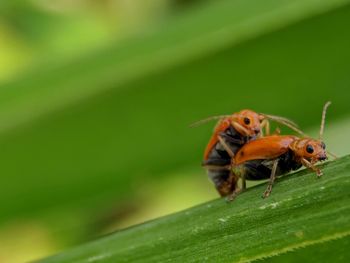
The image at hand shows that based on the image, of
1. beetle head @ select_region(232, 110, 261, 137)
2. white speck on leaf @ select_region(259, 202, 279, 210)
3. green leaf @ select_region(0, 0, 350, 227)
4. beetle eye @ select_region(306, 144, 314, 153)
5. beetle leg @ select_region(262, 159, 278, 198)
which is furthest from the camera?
green leaf @ select_region(0, 0, 350, 227)

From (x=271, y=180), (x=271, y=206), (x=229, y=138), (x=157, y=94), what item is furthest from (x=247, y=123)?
(x=157, y=94)

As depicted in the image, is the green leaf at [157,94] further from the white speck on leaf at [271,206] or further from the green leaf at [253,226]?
the white speck on leaf at [271,206]

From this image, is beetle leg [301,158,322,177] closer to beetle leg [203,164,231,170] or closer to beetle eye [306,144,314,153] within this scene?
beetle eye [306,144,314,153]

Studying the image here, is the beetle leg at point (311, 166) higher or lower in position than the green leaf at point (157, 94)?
lower

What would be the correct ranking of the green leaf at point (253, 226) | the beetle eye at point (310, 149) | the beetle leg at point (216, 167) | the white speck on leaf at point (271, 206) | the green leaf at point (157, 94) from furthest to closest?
1. the green leaf at point (157, 94)
2. the beetle leg at point (216, 167)
3. the beetle eye at point (310, 149)
4. the white speck on leaf at point (271, 206)
5. the green leaf at point (253, 226)

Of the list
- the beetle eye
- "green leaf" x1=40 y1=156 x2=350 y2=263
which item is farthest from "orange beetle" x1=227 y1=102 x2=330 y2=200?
"green leaf" x1=40 y1=156 x2=350 y2=263

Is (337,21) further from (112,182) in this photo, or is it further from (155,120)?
(112,182)

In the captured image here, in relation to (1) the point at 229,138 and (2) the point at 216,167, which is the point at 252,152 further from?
(2) the point at 216,167

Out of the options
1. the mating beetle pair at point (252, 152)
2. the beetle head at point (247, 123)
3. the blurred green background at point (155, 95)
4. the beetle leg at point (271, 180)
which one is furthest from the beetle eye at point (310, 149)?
the blurred green background at point (155, 95)
